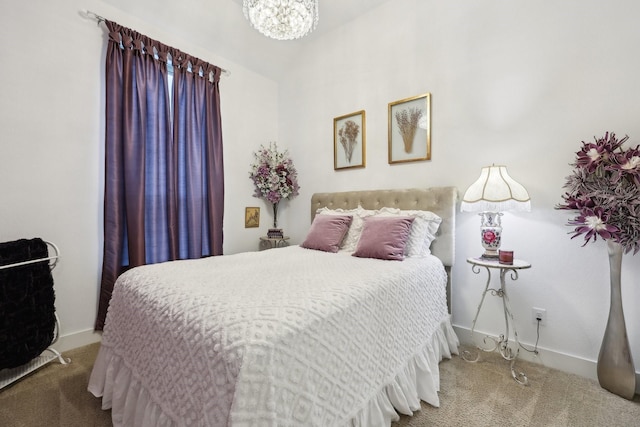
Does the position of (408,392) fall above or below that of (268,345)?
below

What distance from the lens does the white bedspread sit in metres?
0.85

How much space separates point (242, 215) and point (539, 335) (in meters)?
3.08

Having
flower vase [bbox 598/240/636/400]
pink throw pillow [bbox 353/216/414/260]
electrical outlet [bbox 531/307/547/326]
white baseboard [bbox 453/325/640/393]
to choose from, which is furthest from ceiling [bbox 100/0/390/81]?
white baseboard [bbox 453/325/640/393]

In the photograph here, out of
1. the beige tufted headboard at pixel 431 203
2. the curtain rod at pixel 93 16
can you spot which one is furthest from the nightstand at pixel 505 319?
the curtain rod at pixel 93 16

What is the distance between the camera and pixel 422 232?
227 centimetres

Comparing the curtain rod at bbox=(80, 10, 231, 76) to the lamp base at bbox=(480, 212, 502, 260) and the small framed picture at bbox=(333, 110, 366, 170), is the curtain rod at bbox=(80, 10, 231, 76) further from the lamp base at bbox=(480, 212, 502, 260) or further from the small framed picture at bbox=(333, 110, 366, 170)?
the lamp base at bbox=(480, 212, 502, 260)

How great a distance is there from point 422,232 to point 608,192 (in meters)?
1.10

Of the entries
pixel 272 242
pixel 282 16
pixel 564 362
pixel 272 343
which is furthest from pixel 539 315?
pixel 282 16

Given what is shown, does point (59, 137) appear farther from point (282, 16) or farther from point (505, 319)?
point (505, 319)

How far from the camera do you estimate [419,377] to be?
165cm

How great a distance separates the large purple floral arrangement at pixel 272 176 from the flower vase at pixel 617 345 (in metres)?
2.92

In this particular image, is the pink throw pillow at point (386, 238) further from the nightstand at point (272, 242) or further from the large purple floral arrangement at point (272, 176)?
the large purple floral arrangement at point (272, 176)

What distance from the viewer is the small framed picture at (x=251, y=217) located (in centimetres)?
352

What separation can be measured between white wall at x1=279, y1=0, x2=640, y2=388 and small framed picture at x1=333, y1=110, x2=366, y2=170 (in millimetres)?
90
